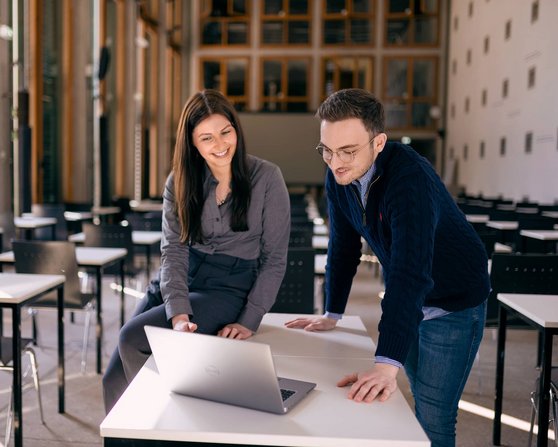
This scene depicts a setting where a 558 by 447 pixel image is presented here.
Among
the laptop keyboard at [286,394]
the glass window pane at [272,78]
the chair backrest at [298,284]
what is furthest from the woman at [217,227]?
the glass window pane at [272,78]

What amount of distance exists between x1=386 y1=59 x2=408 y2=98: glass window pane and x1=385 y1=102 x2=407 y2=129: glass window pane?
36 centimetres

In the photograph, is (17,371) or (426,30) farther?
(426,30)

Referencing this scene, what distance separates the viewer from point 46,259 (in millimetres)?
3799

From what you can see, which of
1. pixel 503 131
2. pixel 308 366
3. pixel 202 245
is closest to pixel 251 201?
pixel 202 245

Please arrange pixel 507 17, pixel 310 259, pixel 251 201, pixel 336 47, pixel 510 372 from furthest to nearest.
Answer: pixel 336 47 < pixel 507 17 < pixel 510 372 < pixel 310 259 < pixel 251 201

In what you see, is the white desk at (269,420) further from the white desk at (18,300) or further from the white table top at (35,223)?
the white table top at (35,223)

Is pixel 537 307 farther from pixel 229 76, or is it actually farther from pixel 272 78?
pixel 229 76

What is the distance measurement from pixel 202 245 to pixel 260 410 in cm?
99

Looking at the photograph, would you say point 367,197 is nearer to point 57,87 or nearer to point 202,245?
point 202,245

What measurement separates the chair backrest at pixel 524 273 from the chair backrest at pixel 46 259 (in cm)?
248

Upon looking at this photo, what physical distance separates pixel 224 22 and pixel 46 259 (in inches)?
646

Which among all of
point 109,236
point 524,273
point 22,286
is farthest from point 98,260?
point 524,273

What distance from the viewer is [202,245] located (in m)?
2.24

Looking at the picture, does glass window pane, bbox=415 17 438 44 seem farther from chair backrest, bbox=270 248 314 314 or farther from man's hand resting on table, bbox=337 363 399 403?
man's hand resting on table, bbox=337 363 399 403
